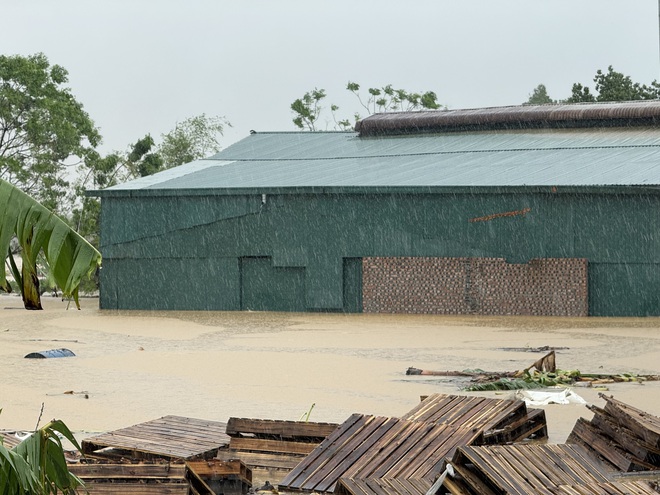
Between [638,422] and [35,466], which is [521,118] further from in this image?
[35,466]

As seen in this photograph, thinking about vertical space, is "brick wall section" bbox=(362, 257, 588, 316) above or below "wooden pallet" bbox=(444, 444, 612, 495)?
below

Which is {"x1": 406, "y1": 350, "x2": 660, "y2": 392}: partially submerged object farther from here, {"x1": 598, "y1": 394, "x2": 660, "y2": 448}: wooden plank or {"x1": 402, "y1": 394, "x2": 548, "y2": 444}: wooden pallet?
{"x1": 598, "y1": 394, "x2": 660, "y2": 448}: wooden plank

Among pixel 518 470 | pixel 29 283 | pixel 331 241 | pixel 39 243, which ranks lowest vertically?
pixel 518 470

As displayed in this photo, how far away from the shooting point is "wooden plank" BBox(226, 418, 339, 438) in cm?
1020

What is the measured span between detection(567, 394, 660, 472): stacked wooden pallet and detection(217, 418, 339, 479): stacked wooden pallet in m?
2.19

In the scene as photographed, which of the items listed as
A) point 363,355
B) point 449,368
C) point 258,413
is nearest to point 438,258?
point 363,355

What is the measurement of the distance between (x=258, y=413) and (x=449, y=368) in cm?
650

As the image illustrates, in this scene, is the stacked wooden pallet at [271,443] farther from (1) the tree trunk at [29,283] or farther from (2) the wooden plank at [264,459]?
(1) the tree trunk at [29,283]

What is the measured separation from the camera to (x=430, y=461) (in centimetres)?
890

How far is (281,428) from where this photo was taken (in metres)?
10.3

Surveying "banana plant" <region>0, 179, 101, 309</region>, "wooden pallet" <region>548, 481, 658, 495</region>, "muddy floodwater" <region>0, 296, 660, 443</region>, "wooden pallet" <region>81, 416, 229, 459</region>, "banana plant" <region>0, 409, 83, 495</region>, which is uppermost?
"banana plant" <region>0, 179, 101, 309</region>

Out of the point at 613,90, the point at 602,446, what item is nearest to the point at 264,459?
the point at 602,446

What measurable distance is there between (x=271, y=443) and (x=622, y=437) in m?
3.01

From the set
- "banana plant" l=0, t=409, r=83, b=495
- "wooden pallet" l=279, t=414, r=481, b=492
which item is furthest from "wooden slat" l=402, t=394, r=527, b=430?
"banana plant" l=0, t=409, r=83, b=495
